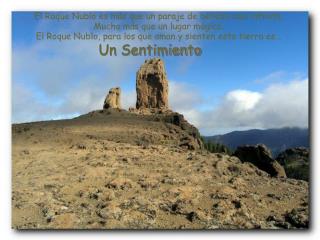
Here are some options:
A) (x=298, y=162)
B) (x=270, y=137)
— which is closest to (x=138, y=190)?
(x=298, y=162)

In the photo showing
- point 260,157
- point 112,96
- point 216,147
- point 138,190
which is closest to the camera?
point 138,190

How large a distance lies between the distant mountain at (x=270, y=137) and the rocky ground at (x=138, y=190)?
88 centimetres

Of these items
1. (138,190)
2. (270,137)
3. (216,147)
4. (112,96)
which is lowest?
(138,190)

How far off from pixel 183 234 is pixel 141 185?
1373 millimetres

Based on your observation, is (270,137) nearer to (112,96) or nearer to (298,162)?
(298,162)

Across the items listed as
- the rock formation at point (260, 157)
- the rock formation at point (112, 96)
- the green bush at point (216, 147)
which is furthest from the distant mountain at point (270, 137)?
the rock formation at point (112, 96)

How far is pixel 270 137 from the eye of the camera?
41.4 ft

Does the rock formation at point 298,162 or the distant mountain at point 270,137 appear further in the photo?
the rock formation at point 298,162

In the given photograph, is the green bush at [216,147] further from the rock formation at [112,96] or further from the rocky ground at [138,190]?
the rocky ground at [138,190]

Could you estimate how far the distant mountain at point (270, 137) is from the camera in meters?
9.59

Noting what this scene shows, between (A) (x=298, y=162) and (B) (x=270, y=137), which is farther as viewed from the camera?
(B) (x=270, y=137)

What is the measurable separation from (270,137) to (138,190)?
15.3ft
